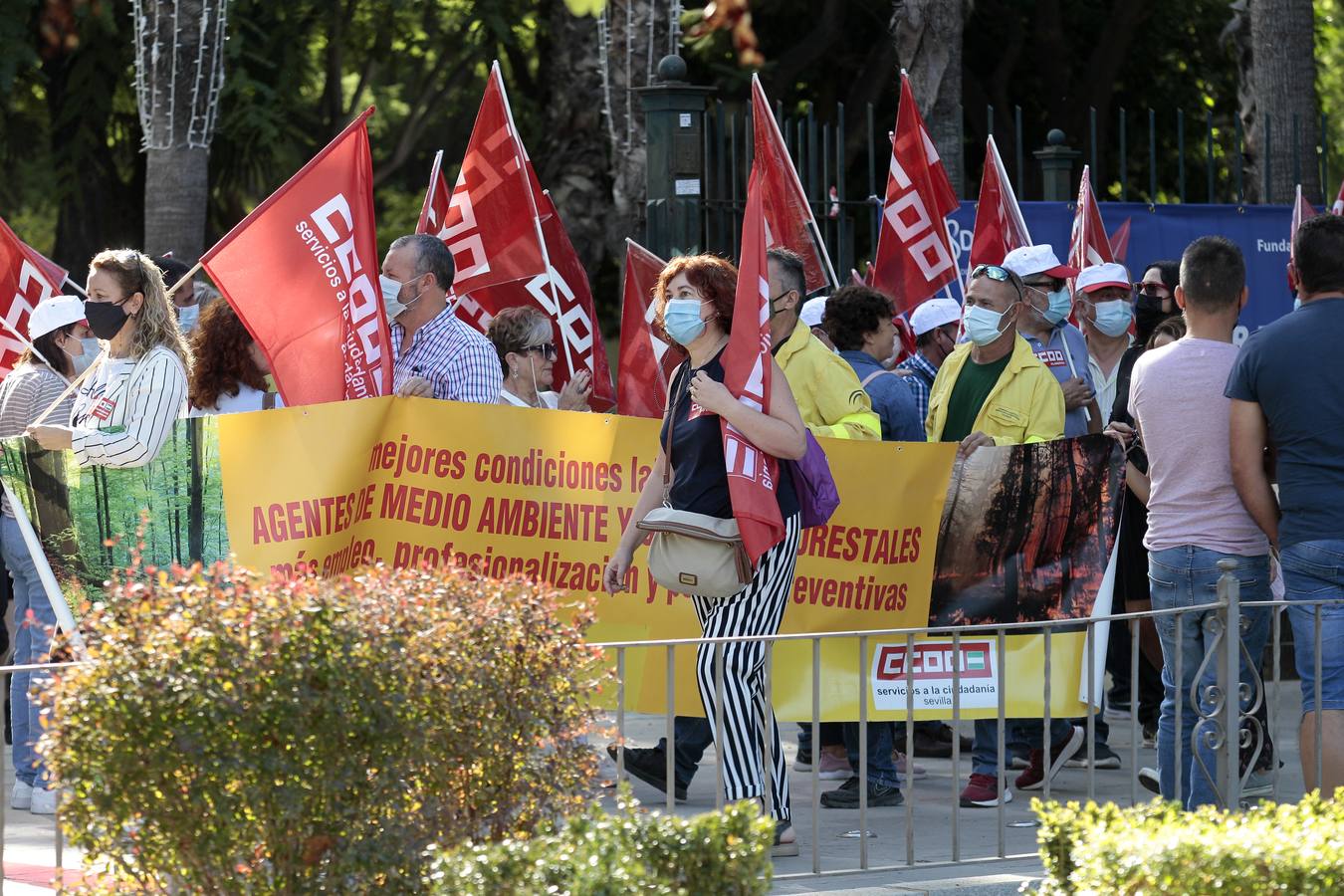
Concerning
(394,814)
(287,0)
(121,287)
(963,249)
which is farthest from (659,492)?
(287,0)

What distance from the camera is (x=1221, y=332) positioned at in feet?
21.0

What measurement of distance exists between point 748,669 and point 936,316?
10.8 feet

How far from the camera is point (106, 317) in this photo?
6910mm

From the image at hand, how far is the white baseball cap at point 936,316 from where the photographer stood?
29.4 feet

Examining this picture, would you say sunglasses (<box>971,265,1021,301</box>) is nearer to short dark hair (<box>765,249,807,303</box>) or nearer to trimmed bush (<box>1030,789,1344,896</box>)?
short dark hair (<box>765,249,807,303</box>)

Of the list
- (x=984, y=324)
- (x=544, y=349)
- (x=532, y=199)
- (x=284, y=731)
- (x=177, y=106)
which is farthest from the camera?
(x=177, y=106)

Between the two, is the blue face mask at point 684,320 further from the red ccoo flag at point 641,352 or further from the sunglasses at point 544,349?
the red ccoo flag at point 641,352

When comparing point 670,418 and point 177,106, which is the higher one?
point 177,106

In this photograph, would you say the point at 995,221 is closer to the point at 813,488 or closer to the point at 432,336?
the point at 432,336

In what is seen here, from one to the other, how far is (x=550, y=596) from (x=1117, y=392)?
5.00 metres

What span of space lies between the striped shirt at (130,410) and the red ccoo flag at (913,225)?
4444mm

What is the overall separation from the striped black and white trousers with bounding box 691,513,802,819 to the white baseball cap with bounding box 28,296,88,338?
3008 millimetres

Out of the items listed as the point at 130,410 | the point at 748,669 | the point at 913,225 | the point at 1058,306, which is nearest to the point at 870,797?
the point at 748,669

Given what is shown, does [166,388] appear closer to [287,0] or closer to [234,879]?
[234,879]
